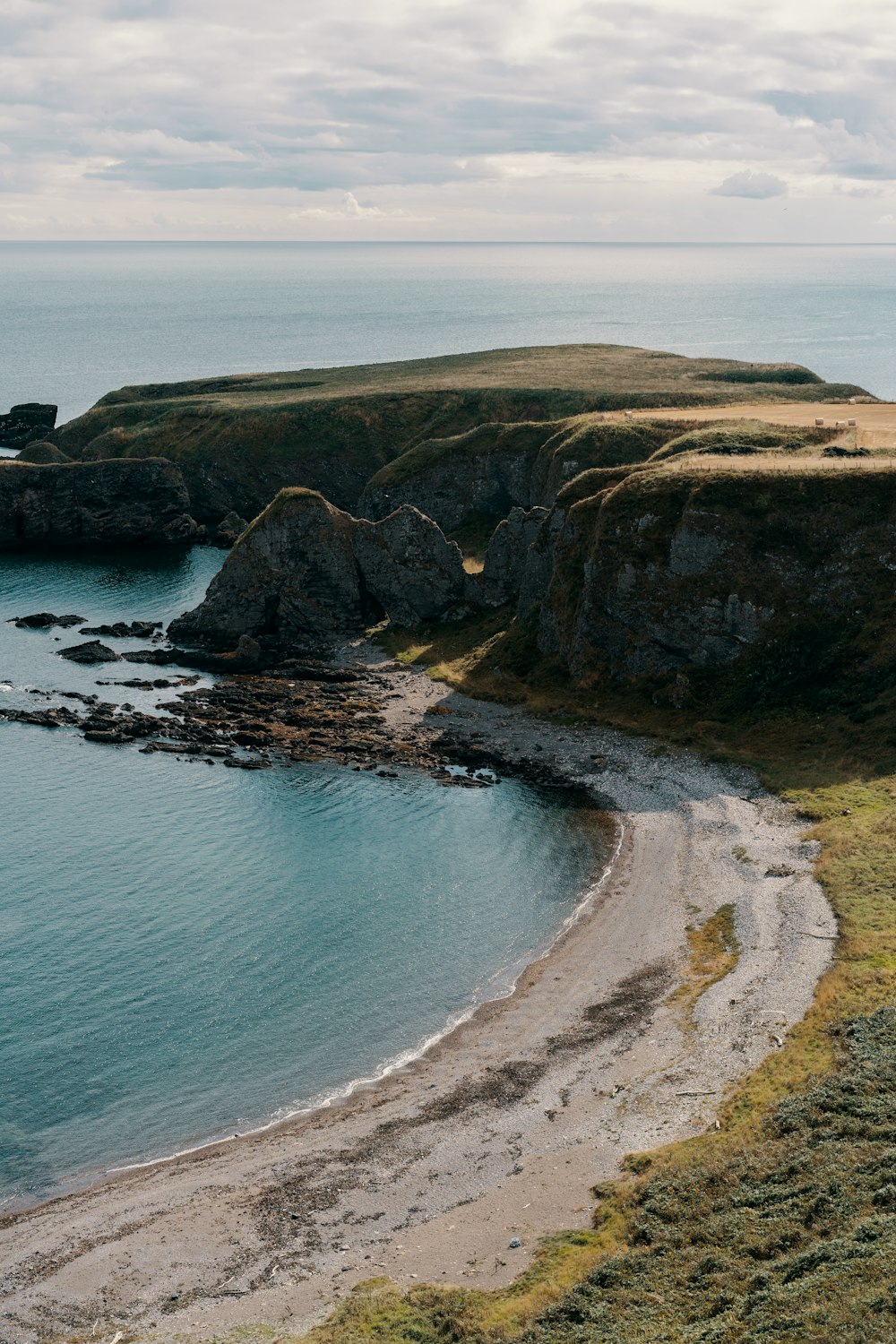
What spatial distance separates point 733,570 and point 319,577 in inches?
1432

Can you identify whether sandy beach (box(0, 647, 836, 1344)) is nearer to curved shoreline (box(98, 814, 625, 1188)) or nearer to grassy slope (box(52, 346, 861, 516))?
curved shoreline (box(98, 814, 625, 1188))

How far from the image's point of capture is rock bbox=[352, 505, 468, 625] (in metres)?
96.9

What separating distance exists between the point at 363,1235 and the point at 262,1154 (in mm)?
6255

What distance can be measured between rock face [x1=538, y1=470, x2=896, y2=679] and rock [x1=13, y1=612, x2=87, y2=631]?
47.2 m

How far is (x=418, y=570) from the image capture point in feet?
319

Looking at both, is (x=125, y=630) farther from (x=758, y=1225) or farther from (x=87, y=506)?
(x=758, y=1225)

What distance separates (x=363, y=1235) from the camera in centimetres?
3469

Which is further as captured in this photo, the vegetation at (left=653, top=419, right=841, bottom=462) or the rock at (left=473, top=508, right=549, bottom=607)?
the rock at (left=473, top=508, right=549, bottom=607)

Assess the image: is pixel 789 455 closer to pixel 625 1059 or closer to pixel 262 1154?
pixel 625 1059

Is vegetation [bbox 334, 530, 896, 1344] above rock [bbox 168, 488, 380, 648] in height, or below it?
below

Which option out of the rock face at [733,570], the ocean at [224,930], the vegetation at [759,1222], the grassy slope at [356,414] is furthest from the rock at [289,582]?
the vegetation at [759,1222]

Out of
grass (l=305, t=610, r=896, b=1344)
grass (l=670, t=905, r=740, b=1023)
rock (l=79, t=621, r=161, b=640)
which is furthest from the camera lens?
rock (l=79, t=621, r=161, b=640)

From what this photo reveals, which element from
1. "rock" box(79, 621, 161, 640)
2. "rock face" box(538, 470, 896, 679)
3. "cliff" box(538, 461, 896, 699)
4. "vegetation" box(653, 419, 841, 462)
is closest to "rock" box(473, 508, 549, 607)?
"vegetation" box(653, 419, 841, 462)

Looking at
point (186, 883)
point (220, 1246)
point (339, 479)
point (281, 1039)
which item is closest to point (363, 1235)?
point (220, 1246)
